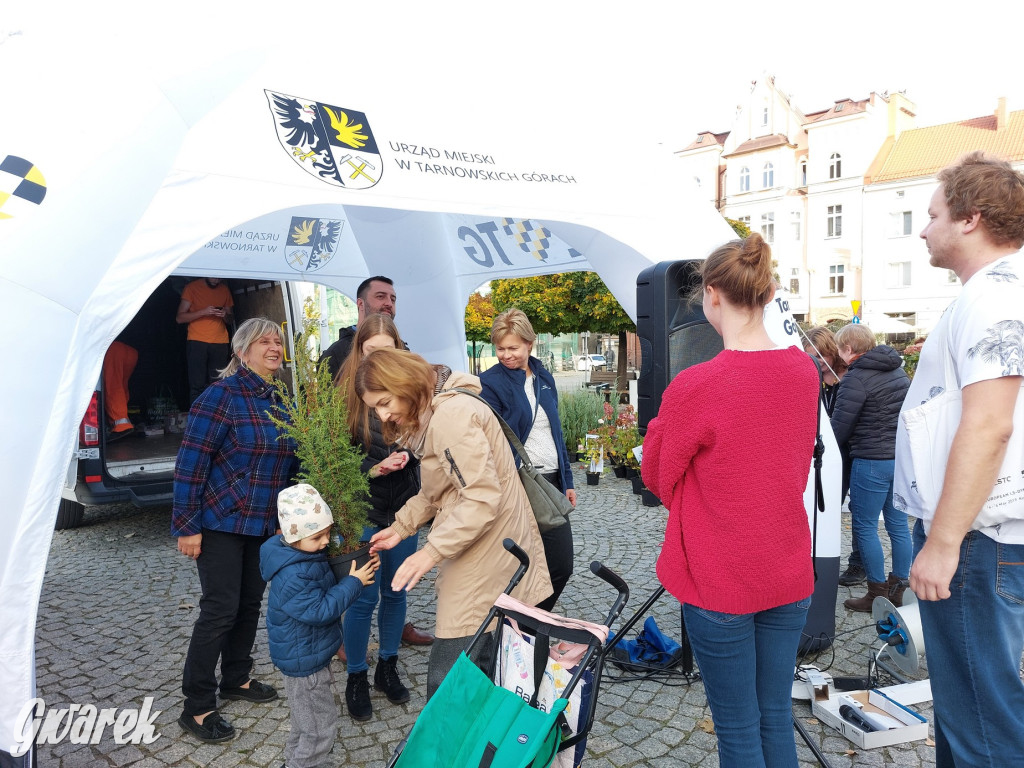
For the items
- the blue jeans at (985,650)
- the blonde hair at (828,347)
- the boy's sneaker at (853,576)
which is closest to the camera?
the blue jeans at (985,650)

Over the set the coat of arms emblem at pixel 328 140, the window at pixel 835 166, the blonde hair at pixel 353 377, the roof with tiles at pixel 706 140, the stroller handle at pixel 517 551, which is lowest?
the stroller handle at pixel 517 551

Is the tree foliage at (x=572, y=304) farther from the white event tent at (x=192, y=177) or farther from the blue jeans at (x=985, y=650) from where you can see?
the blue jeans at (x=985, y=650)

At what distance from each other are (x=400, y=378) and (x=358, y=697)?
5.87 feet

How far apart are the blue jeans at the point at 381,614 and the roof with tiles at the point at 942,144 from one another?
40.3 m

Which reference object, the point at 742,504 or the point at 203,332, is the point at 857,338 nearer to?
the point at 742,504

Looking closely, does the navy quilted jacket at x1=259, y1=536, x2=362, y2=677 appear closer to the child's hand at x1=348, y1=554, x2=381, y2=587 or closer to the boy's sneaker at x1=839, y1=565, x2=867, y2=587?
the child's hand at x1=348, y1=554, x2=381, y2=587

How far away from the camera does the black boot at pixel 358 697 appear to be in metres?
3.23

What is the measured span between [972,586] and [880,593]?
292 centimetres

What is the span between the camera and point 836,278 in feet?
131

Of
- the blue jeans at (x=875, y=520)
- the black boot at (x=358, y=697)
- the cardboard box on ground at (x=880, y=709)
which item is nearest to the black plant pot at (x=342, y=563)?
the black boot at (x=358, y=697)

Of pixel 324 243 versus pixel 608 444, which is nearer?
pixel 324 243

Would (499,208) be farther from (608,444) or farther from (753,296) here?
(608,444)

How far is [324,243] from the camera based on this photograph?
7227mm

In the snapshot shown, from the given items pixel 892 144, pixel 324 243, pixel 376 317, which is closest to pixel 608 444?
pixel 324 243
